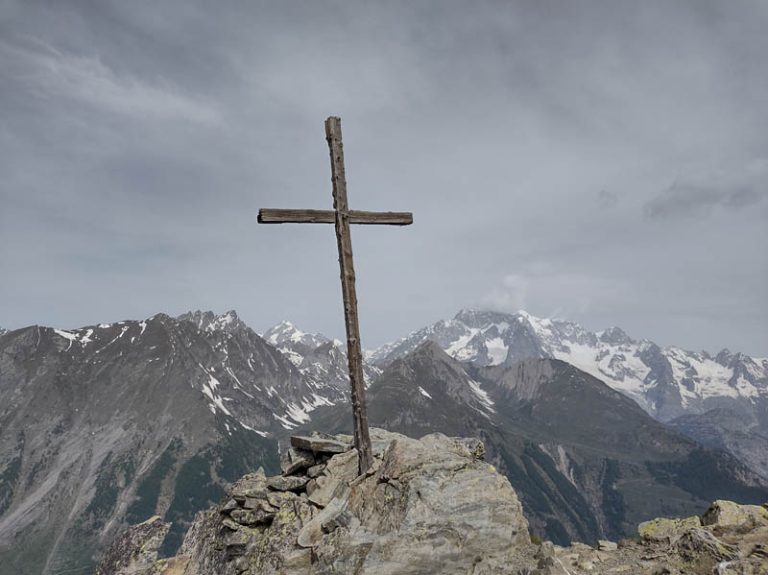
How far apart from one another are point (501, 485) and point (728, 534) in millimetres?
11689

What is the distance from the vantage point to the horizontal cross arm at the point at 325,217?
18359 millimetres

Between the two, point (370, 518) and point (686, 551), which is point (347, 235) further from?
point (686, 551)

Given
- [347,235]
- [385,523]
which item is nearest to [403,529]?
[385,523]

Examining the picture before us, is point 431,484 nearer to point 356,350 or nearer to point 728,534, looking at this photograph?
point 356,350

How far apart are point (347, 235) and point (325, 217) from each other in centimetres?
116

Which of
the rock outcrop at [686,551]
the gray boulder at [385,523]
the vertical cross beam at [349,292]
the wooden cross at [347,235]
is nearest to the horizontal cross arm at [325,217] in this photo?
the wooden cross at [347,235]

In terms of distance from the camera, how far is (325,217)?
19.2 meters

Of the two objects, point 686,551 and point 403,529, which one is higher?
point 403,529

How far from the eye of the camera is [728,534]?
1956 centimetres

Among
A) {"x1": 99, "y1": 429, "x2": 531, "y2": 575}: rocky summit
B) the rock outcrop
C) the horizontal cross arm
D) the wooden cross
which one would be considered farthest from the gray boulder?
the horizontal cross arm

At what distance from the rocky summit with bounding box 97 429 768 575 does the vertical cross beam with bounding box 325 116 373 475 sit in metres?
1.13

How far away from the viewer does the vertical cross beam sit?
18.2 meters

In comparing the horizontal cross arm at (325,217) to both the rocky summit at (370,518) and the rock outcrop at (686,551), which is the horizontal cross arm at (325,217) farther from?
the rock outcrop at (686,551)

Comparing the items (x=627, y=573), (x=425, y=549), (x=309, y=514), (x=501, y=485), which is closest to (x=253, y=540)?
(x=309, y=514)
